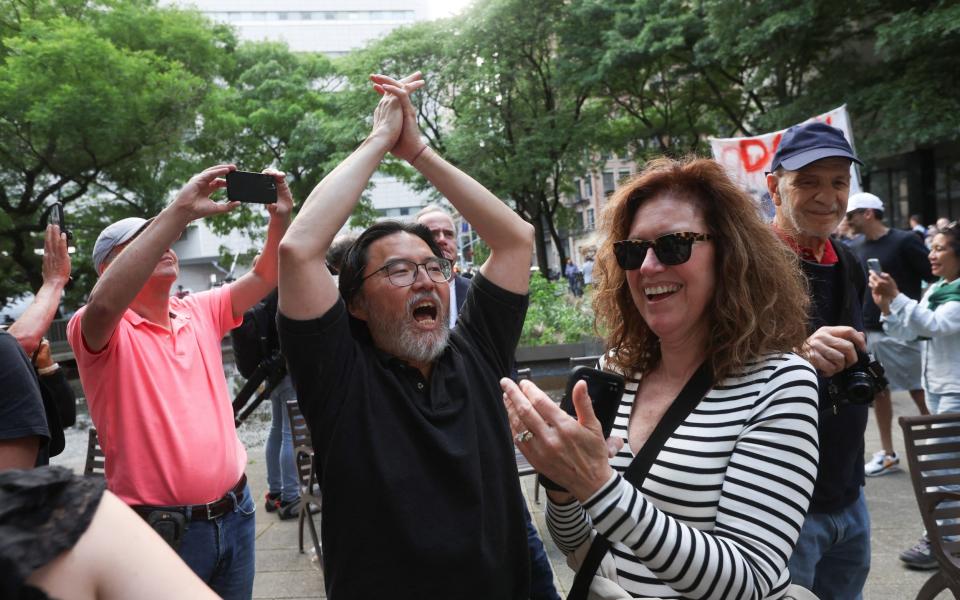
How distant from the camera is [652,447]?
1.67 m

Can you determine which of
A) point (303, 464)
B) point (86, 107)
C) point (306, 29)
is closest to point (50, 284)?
point (303, 464)

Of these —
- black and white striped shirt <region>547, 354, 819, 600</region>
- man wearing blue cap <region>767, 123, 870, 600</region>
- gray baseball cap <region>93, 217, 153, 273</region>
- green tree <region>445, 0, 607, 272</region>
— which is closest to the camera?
black and white striped shirt <region>547, 354, 819, 600</region>

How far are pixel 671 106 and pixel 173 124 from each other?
15.6m

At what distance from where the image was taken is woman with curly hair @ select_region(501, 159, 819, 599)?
139 centimetres

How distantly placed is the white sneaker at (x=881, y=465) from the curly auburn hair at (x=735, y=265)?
14.3ft

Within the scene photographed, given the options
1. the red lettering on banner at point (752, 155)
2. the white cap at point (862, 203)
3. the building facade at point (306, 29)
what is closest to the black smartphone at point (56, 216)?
the white cap at point (862, 203)

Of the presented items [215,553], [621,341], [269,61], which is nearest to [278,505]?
[215,553]

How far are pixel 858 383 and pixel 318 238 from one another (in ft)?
5.00

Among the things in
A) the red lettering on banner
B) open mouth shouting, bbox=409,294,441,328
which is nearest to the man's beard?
open mouth shouting, bbox=409,294,441,328

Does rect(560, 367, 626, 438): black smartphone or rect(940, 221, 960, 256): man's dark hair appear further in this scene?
rect(940, 221, 960, 256): man's dark hair

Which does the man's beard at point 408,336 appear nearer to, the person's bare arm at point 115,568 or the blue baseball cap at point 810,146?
the person's bare arm at point 115,568

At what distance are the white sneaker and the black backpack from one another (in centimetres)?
464

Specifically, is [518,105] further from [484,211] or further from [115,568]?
[115,568]

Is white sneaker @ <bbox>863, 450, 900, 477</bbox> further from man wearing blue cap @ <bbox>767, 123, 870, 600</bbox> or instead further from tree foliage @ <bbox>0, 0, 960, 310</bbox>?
tree foliage @ <bbox>0, 0, 960, 310</bbox>
